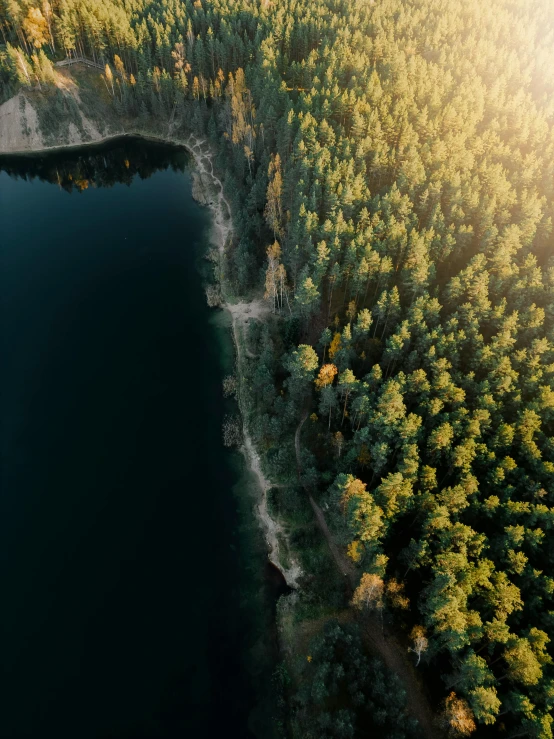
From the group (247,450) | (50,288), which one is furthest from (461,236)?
(50,288)

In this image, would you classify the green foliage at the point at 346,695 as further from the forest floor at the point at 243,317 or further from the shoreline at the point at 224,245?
the shoreline at the point at 224,245

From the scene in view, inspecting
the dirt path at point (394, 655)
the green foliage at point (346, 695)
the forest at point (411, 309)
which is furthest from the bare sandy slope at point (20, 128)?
the green foliage at point (346, 695)

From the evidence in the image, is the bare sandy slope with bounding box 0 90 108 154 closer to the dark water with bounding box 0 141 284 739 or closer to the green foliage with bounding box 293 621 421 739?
the dark water with bounding box 0 141 284 739

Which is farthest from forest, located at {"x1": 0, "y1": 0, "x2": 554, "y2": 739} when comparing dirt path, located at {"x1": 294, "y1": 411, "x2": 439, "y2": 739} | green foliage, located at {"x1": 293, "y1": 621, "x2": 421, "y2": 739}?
dirt path, located at {"x1": 294, "y1": 411, "x2": 439, "y2": 739}

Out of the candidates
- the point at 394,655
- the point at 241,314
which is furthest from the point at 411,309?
the point at 394,655

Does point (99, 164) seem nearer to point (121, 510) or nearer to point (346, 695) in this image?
point (121, 510)
